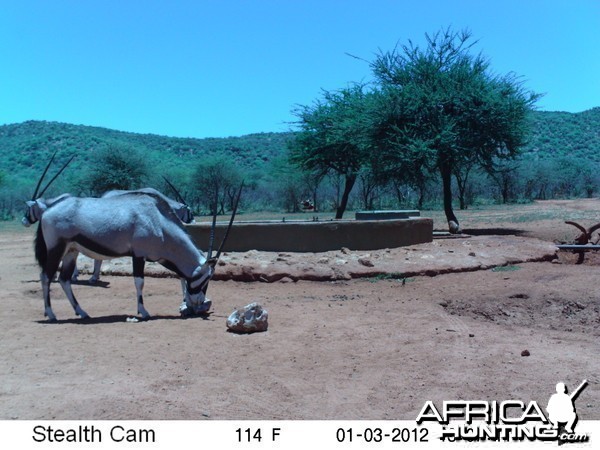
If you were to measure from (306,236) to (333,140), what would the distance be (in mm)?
11106

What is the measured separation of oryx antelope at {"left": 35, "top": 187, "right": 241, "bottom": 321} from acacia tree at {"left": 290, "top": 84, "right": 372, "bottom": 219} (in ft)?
48.9

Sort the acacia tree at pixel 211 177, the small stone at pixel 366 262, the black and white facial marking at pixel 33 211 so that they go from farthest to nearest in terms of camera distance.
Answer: the acacia tree at pixel 211 177
the small stone at pixel 366 262
the black and white facial marking at pixel 33 211

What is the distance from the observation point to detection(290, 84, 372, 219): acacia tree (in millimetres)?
24308

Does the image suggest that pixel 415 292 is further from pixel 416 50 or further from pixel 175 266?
pixel 416 50

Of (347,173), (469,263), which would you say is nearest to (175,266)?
(469,263)

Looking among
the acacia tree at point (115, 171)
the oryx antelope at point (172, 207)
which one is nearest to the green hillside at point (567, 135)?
the acacia tree at point (115, 171)

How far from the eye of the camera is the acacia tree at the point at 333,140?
24.3 m

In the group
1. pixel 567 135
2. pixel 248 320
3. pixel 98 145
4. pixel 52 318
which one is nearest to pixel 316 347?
pixel 248 320

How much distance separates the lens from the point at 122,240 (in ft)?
29.0

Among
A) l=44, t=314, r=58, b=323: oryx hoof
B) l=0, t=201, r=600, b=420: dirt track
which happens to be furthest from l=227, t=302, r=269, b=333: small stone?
l=44, t=314, r=58, b=323: oryx hoof

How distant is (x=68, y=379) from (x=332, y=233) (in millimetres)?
8784

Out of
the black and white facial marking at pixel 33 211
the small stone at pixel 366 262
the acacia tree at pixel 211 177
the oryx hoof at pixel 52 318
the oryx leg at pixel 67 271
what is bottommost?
the oryx hoof at pixel 52 318

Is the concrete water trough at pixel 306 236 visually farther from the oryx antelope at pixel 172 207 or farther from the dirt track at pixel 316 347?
the oryx antelope at pixel 172 207

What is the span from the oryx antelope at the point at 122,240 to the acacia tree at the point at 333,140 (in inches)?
587
